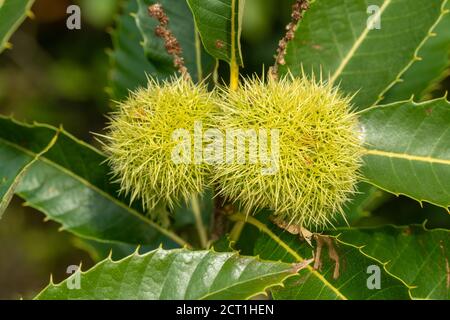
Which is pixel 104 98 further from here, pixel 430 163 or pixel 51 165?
pixel 430 163

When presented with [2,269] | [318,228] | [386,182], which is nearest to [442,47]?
[386,182]

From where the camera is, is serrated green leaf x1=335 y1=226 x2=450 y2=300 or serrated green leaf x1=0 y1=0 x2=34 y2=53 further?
serrated green leaf x1=335 y1=226 x2=450 y2=300

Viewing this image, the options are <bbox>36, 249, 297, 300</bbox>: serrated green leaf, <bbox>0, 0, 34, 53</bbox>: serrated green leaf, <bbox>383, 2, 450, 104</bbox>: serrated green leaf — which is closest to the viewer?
<bbox>36, 249, 297, 300</bbox>: serrated green leaf

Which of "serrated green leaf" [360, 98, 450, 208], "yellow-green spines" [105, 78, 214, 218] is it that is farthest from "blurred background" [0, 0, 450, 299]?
"serrated green leaf" [360, 98, 450, 208]

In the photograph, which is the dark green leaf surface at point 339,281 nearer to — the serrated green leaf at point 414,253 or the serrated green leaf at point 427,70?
the serrated green leaf at point 414,253

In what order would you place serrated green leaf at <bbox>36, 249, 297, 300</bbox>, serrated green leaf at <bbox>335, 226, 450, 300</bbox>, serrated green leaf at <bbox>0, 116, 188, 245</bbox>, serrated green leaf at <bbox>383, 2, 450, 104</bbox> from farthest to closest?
serrated green leaf at <bbox>383, 2, 450, 104</bbox>, serrated green leaf at <bbox>0, 116, 188, 245</bbox>, serrated green leaf at <bbox>335, 226, 450, 300</bbox>, serrated green leaf at <bbox>36, 249, 297, 300</bbox>

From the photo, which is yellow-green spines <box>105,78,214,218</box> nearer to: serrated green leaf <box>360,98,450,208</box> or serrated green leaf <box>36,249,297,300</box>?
serrated green leaf <box>36,249,297,300</box>

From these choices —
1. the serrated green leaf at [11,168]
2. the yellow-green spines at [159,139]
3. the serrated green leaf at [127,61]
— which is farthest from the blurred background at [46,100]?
the yellow-green spines at [159,139]
